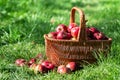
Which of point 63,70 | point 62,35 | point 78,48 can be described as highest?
point 62,35

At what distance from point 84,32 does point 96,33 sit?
31cm

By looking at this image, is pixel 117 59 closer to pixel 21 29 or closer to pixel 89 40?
pixel 89 40

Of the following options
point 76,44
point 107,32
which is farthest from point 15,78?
point 107,32

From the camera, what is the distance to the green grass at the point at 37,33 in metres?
4.68

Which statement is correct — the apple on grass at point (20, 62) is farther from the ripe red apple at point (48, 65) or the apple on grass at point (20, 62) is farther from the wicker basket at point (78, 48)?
the wicker basket at point (78, 48)

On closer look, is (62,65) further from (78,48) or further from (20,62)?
(20,62)

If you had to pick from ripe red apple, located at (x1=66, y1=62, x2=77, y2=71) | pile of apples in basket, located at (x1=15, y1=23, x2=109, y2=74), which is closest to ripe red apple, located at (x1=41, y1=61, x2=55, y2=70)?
pile of apples in basket, located at (x1=15, y1=23, x2=109, y2=74)

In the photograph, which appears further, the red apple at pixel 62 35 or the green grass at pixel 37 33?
the red apple at pixel 62 35

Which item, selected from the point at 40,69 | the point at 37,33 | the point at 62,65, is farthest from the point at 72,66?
the point at 37,33

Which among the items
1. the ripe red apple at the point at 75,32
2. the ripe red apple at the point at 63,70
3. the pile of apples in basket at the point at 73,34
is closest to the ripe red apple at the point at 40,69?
the ripe red apple at the point at 63,70

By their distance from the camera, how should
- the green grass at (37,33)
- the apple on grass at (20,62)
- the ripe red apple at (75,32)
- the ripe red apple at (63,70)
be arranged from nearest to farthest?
1. the green grass at (37,33)
2. the ripe red apple at (63,70)
3. the ripe red apple at (75,32)
4. the apple on grass at (20,62)

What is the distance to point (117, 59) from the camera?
4832mm

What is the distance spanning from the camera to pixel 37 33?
21.9 ft

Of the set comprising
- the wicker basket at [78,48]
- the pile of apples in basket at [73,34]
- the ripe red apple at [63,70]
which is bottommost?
the ripe red apple at [63,70]
